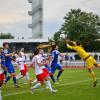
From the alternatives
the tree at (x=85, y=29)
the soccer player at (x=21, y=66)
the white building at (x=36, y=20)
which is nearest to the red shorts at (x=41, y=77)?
the soccer player at (x=21, y=66)

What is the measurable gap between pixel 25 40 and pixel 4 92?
80.3 m

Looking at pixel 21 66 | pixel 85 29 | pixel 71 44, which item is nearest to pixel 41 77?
pixel 71 44

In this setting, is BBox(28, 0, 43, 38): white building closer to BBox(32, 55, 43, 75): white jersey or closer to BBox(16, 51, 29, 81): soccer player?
BBox(16, 51, 29, 81): soccer player

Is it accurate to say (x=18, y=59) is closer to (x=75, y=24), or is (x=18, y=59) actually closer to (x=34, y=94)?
(x=34, y=94)

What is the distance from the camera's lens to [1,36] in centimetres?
15650

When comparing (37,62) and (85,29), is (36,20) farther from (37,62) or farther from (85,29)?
(37,62)

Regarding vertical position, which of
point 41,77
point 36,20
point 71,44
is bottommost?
point 41,77

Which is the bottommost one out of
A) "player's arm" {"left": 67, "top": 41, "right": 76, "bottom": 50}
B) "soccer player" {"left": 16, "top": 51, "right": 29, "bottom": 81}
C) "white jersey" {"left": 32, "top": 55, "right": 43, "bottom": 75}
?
"soccer player" {"left": 16, "top": 51, "right": 29, "bottom": 81}

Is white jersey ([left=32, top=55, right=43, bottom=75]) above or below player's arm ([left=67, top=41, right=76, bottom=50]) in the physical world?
below

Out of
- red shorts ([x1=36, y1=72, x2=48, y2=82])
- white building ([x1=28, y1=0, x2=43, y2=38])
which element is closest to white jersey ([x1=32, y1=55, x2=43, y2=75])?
red shorts ([x1=36, y1=72, x2=48, y2=82])

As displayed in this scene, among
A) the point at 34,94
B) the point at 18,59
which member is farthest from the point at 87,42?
the point at 34,94

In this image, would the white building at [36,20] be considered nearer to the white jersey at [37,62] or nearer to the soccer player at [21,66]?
the soccer player at [21,66]

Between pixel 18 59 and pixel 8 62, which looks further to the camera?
pixel 18 59

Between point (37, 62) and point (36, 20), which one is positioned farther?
point (36, 20)
